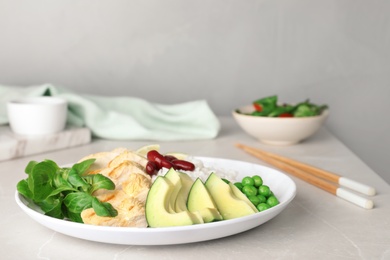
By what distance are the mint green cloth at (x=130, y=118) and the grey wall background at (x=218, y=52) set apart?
1.03ft

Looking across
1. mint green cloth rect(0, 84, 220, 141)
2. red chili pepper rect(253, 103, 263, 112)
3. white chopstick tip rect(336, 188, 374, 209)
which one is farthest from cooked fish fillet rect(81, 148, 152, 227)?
red chili pepper rect(253, 103, 263, 112)

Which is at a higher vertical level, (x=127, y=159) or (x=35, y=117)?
(x=127, y=159)

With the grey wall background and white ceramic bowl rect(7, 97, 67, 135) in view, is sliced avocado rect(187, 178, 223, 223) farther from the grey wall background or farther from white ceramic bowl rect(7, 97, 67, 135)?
the grey wall background

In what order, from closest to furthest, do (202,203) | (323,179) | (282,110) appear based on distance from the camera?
1. (202,203)
2. (323,179)
3. (282,110)

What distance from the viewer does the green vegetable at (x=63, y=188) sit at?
1126 millimetres

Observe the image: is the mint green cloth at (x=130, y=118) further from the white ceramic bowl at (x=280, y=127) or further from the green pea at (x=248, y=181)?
the green pea at (x=248, y=181)

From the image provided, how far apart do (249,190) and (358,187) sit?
37 cm

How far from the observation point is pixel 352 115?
2.60 metres

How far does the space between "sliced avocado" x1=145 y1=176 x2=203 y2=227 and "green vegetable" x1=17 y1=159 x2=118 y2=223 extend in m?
0.07

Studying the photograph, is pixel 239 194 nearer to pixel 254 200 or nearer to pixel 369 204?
pixel 254 200

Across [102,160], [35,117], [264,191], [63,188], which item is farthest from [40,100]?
[264,191]

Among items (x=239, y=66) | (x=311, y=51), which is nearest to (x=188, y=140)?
(x=239, y=66)

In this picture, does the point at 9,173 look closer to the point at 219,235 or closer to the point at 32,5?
Result: the point at 219,235

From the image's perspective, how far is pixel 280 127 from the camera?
2.02 meters
